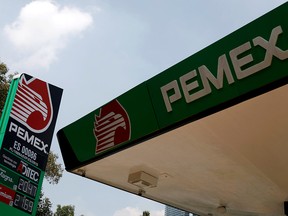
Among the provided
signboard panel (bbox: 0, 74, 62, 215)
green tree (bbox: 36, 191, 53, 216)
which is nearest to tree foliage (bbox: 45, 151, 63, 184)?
green tree (bbox: 36, 191, 53, 216)

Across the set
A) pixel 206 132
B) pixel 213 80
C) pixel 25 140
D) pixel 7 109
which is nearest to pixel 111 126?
pixel 206 132

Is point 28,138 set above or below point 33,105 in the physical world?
below

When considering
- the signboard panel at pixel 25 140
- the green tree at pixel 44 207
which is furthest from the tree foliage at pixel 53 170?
the signboard panel at pixel 25 140

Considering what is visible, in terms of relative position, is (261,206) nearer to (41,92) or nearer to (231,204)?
(231,204)

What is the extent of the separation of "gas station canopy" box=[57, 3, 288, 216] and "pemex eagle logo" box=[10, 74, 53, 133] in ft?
12.5

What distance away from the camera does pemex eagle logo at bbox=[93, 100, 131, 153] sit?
455cm

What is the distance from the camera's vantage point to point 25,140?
8977 millimetres

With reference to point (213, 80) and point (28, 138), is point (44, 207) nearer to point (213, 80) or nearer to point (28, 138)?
point (28, 138)

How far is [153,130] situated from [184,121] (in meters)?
0.46

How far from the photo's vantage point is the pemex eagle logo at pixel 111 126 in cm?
455

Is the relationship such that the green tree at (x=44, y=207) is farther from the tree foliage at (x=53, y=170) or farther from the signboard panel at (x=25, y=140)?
the signboard panel at (x=25, y=140)

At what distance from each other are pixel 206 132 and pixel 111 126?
46.4 inches

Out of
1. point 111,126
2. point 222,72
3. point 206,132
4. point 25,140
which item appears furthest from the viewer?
point 25,140

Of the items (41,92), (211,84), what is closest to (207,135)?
(211,84)
